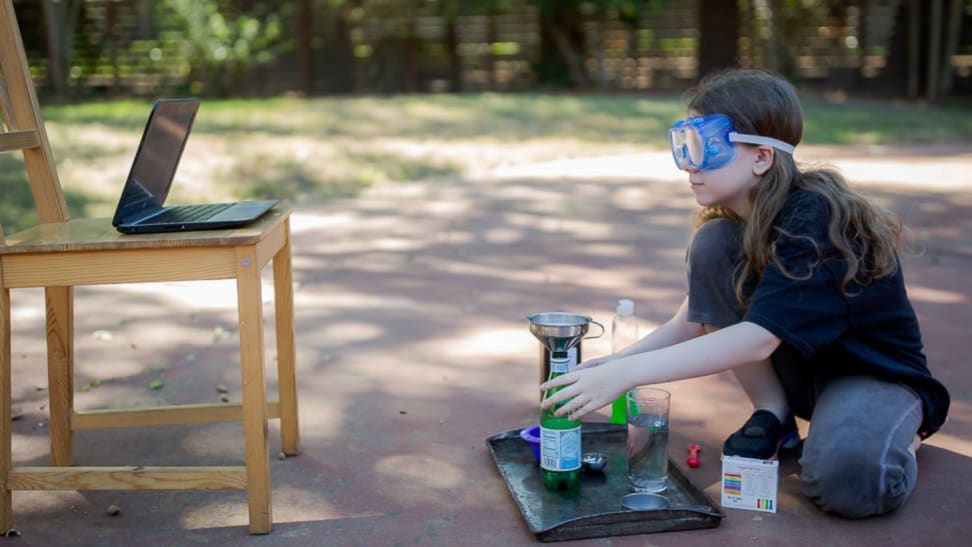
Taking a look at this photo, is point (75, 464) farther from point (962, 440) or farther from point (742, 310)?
point (962, 440)

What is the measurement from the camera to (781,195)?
2.86m

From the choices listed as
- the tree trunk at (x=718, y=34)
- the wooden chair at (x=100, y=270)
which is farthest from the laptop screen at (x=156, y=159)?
the tree trunk at (x=718, y=34)

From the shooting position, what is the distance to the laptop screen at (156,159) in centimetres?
284

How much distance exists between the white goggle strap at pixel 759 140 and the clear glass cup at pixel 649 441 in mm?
729

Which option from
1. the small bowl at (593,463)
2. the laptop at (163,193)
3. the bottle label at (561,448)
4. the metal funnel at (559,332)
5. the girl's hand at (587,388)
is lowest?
the small bowl at (593,463)

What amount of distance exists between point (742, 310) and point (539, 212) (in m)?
4.69

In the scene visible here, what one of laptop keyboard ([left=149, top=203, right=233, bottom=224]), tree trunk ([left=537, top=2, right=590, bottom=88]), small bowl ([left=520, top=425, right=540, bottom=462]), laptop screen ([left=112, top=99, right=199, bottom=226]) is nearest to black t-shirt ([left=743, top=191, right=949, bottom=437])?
small bowl ([left=520, top=425, right=540, bottom=462])

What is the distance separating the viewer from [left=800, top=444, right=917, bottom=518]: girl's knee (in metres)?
2.76

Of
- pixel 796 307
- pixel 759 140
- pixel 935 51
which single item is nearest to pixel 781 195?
pixel 759 140

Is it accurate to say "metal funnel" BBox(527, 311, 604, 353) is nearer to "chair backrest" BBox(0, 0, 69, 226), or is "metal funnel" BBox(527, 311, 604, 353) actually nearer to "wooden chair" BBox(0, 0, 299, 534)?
"wooden chair" BBox(0, 0, 299, 534)

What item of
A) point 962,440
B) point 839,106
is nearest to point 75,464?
point 962,440

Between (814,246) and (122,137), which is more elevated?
(814,246)

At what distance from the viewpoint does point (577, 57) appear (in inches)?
Result: 758

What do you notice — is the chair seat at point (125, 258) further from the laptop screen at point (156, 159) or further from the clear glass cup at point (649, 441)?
the clear glass cup at point (649, 441)
